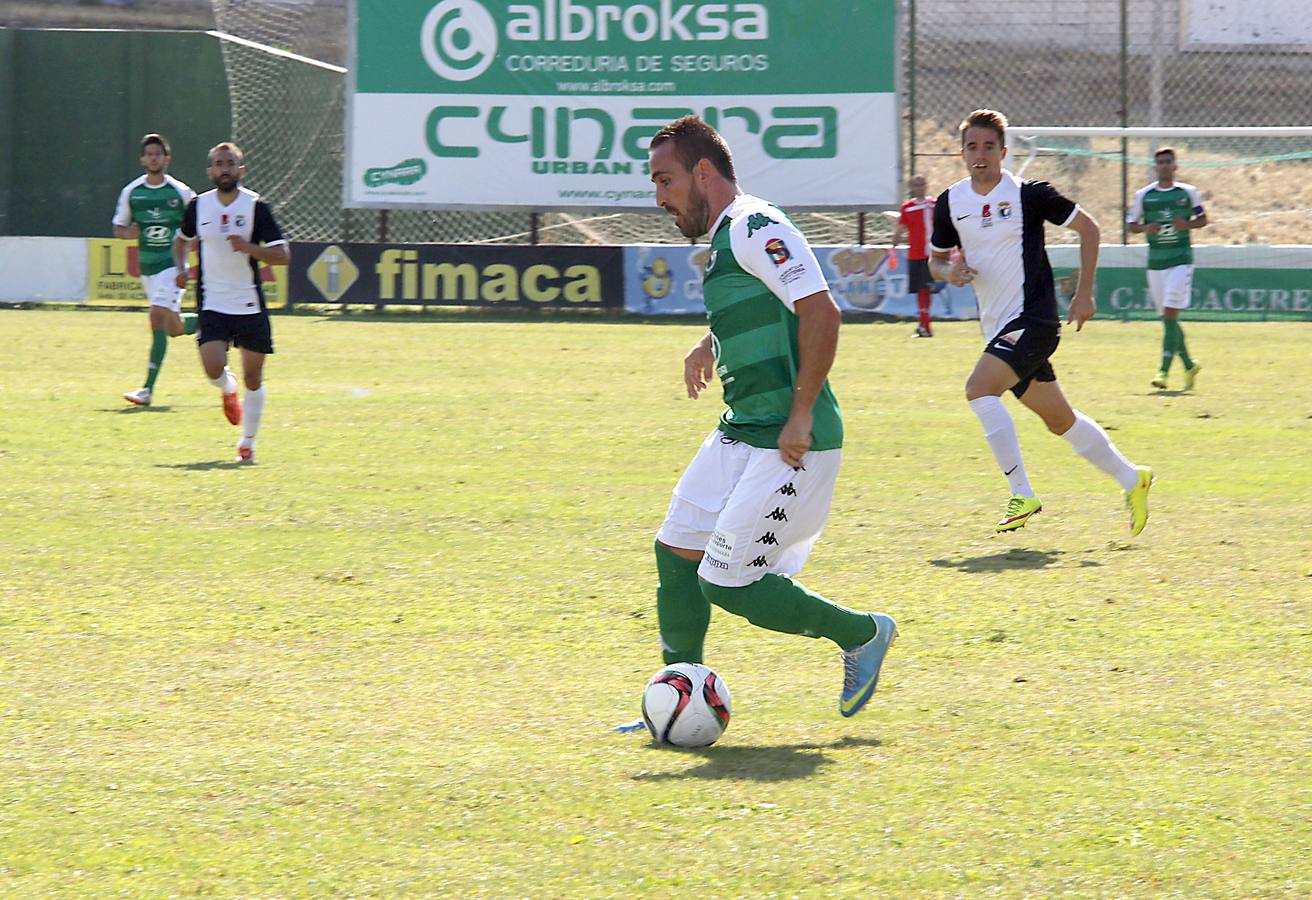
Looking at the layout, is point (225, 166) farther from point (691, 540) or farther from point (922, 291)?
point (922, 291)

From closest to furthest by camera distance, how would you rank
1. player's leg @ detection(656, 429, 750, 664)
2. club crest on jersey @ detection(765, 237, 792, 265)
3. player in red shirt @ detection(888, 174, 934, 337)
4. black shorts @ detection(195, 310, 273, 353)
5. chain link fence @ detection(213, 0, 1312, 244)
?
club crest on jersey @ detection(765, 237, 792, 265) < player's leg @ detection(656, 429, 750, 664) < black shorts @ detection(195, 310, 273, 353) < player in red shirt @ detection(888, 174, 934, 337) < chain link fence @ detection(213, 0, 1312, 244)

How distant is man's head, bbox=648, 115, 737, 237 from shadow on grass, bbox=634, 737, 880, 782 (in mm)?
1582

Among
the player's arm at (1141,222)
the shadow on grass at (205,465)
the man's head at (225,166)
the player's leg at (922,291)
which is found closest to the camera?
the shadow on grass at (205,465)

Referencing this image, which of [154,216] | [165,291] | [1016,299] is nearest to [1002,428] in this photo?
[1016,299]

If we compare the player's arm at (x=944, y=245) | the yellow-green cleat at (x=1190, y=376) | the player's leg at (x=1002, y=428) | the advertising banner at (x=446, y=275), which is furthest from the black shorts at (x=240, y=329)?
the advertising banner at (x=446, y=275)

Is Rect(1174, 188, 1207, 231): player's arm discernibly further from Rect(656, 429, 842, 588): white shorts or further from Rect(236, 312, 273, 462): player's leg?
Rect(656, 429, 842, 588): white shorts

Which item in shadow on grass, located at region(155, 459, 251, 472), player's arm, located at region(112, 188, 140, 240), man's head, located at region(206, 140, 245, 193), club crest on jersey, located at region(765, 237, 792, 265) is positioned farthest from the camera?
player's arm, located at region(112, 188, 140, 240)

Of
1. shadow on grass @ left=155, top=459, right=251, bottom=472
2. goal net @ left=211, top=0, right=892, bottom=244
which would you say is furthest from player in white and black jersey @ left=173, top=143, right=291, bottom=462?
goal net @ left=211, top=0, right=892, bottom=244

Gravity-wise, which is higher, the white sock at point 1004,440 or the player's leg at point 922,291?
the player's leg at point 922,291

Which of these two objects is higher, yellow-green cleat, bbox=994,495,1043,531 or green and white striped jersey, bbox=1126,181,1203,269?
green and white striped jersey, bbox=1126,181,1203,269

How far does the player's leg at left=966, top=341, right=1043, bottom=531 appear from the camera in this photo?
8.72 m

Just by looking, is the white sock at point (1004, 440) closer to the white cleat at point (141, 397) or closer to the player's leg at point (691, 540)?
the player's leg at point (691, 540)

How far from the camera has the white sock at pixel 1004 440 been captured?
891cm

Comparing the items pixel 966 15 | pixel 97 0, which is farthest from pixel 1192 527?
pixel 97 0
